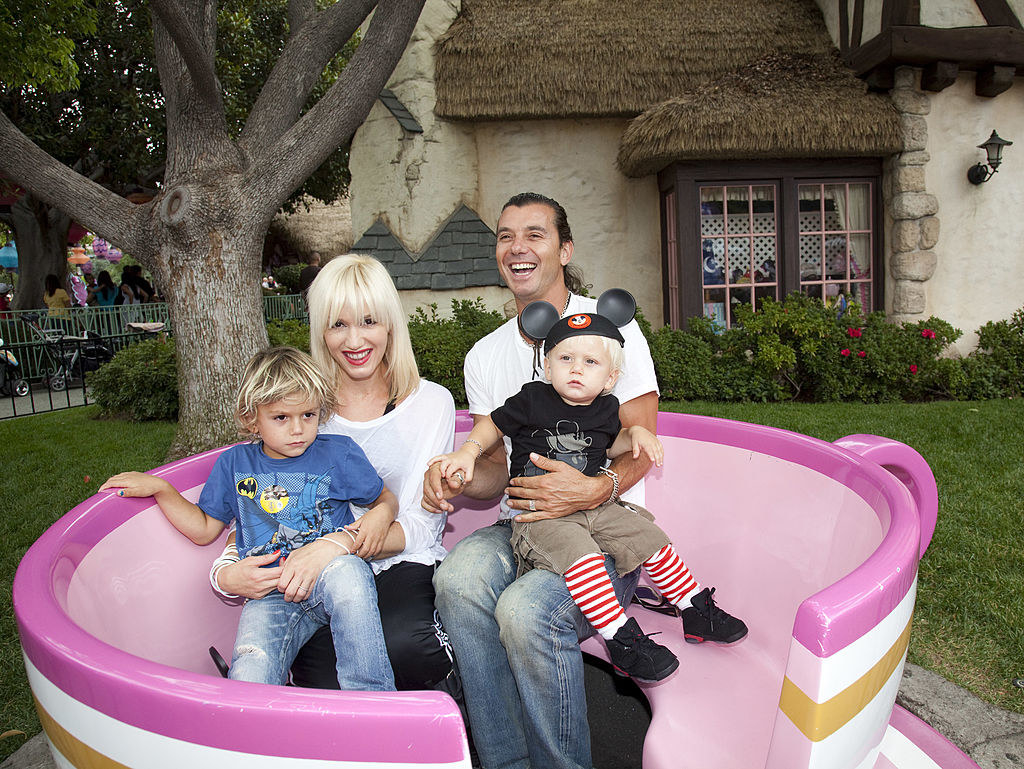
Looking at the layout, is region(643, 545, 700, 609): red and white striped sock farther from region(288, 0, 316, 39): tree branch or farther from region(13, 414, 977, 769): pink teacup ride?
region(288, 0, 316, 39): tree branch

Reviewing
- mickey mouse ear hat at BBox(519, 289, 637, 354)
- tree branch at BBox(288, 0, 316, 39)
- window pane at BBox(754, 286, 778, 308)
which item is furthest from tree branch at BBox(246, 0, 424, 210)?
window pane at BBox(754, 286, 778, 308)

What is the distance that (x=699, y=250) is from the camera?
330 inches

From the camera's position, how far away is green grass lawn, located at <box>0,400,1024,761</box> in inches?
105

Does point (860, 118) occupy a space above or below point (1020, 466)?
above

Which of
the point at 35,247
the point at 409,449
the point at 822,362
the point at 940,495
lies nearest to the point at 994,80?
the point at 822,362

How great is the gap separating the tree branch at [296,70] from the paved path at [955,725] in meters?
3.93

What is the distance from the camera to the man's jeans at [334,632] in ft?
5.70

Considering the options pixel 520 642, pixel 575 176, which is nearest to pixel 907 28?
pixel 575 176

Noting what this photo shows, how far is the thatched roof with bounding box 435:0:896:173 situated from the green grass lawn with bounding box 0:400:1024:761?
2980 mm

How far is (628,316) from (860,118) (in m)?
6.75

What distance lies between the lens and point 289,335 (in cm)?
812

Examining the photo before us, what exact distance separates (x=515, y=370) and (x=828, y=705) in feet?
4.77

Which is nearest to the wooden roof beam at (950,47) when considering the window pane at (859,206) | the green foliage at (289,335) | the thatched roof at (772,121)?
the thatched roof at (772,121)

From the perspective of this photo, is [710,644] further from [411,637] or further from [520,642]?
[411,637]
